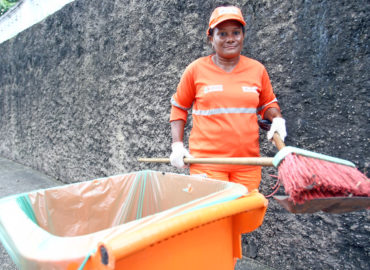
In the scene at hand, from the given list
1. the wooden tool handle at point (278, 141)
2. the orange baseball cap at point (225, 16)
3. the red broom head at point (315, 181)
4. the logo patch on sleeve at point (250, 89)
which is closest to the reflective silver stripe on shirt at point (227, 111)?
the logo patch on sleeve at point (250, 89)

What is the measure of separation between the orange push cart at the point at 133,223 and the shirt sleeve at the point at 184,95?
0.48 meters

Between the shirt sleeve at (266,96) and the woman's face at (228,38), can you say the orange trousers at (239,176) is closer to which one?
the shirt sleeve at (266,96)

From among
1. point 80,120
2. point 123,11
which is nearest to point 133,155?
point 80,120

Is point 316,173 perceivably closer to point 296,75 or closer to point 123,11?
point 296,75

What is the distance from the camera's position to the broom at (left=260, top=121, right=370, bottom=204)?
1.04 m

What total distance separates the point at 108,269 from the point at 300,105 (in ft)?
6.10

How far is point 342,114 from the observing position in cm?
196

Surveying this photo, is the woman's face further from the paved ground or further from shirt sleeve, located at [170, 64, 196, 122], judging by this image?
the paved ground

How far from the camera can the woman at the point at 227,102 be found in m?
1.73

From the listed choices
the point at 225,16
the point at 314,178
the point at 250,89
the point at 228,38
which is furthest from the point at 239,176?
the point at 225,16

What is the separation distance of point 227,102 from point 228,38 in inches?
16.6

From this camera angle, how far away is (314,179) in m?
1.04

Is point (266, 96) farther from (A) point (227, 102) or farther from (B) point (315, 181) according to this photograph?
(B) point (315, 181)

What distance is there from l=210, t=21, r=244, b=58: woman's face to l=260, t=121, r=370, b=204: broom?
33.8 inches
